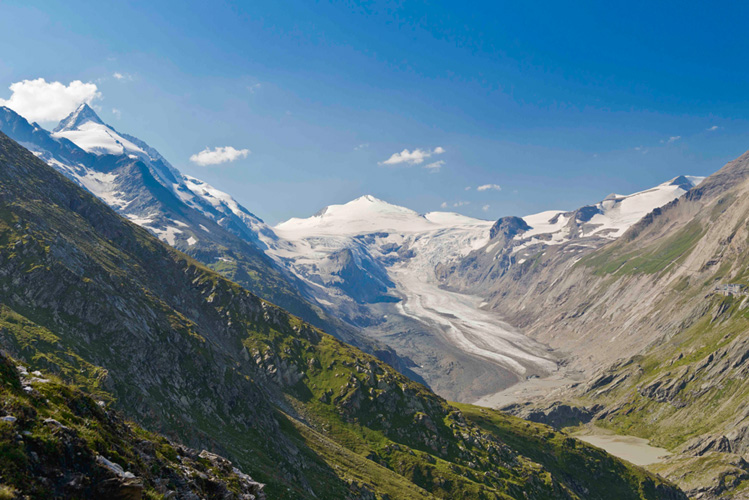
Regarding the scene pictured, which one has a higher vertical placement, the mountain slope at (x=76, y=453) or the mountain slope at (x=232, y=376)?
the mountain slope at (x=76, y=453)

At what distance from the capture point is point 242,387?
317ft

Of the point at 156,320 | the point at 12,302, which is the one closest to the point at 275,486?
the point at 156,320

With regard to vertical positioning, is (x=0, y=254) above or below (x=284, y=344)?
above

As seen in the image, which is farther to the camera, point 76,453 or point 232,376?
point 232,376

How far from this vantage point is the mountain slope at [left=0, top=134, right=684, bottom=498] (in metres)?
78.1

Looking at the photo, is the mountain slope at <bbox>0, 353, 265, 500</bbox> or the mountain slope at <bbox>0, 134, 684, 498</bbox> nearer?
the mountain slope at <bbox>0, 353, 265, 500</bbox>

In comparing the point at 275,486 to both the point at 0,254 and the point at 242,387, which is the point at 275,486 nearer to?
the point at 242,387

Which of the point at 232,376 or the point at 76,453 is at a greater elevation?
the point at 76,453

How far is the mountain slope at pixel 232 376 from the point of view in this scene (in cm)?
7812

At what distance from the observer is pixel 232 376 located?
97.9m

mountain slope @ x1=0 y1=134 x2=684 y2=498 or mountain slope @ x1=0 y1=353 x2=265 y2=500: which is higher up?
mountain slope @ x1=0 y1=353 x2=265 y2=500

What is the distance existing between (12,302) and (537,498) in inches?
5490

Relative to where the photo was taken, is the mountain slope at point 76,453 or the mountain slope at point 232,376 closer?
the mountain slope at point 76,453

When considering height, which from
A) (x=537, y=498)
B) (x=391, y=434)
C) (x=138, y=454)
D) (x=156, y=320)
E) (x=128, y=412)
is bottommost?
(x=537, y=498)
